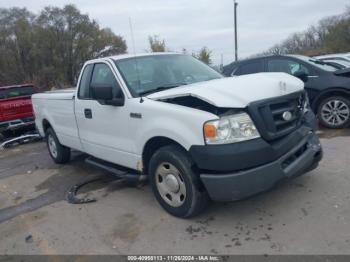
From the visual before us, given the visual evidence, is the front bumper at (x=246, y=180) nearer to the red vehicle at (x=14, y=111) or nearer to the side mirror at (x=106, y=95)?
the side mirror at (x=106, y=95)

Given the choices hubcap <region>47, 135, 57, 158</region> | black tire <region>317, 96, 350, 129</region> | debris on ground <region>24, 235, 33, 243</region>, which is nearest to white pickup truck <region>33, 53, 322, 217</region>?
debris on ground <region>24, 235, 33, 243</region>

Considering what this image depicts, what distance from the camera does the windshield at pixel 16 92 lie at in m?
10.7

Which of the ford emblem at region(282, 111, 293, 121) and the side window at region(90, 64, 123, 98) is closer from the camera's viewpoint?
the ford emblem at region(282, 111, 293, 121)

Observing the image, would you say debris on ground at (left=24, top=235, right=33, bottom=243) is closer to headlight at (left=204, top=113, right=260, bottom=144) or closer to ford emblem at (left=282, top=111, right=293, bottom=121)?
headlight at (left=204, top=113, right=260, bottom=144)

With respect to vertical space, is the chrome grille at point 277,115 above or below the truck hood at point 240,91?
below

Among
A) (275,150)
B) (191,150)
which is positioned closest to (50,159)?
(191,150)

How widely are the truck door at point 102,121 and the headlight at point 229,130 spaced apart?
1339mm

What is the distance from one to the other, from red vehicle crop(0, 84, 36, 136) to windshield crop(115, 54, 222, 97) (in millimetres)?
6520

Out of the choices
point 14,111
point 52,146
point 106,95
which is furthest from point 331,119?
point 14,111

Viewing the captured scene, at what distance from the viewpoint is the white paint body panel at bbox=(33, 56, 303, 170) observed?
146 inches

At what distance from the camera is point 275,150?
368 centimetres

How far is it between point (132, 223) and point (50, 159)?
14.1 feet

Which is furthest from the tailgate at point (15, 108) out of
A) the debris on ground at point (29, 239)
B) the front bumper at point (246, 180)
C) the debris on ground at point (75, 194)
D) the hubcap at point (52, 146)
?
the front bumper at point (246, 180)

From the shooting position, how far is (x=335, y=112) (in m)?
7.55
